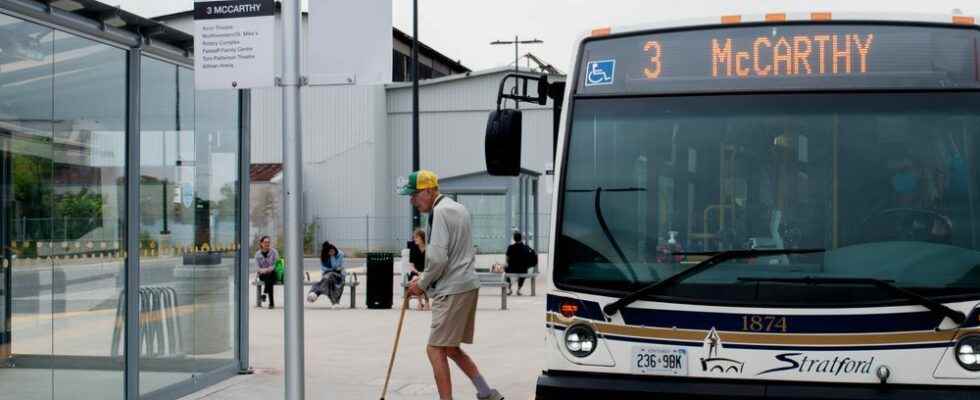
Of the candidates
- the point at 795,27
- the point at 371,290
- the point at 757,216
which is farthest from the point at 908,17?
the point at 371,290

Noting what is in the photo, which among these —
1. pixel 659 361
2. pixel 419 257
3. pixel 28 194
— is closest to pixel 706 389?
pixel 659 361

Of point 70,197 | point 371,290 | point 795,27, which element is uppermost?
point 795,27

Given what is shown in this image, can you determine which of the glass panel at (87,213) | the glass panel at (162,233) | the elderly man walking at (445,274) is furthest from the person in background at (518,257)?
the glass panel at (87,213)

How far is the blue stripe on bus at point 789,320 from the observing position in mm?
5684

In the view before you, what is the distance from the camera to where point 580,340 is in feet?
20.2

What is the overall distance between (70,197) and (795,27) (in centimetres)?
489

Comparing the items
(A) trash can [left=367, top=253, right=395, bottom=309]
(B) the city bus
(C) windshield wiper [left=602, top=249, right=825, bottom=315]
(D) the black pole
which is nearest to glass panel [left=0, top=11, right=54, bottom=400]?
(B) the city bus

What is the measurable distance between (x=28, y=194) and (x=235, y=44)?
2883 millimetres

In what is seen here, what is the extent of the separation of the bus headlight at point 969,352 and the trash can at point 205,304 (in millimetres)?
6001

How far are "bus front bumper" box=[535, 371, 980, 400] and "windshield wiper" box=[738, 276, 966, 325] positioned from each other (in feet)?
1.15

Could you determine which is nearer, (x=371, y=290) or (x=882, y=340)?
(x=882, y=340)

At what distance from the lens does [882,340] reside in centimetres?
571

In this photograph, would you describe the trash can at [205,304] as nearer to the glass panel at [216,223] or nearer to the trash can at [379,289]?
the glass panel at [216,223]

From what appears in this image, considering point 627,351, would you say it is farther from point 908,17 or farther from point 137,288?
point 137,288
